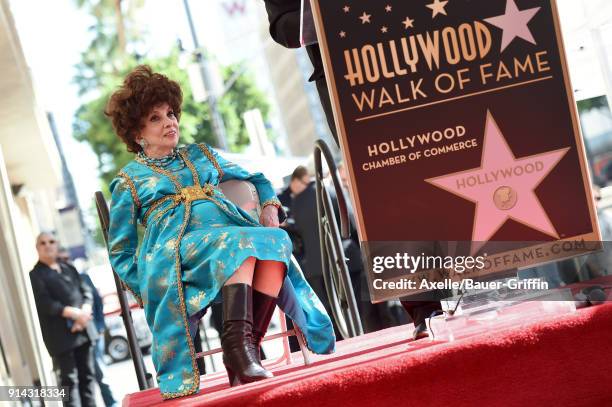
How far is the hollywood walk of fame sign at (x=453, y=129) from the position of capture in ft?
9.02

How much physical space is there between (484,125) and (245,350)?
1162 mm

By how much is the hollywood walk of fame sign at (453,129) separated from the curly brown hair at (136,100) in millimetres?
1404

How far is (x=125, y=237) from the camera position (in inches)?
150

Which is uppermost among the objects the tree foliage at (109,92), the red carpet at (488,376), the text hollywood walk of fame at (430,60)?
the tree foliage at (109,92)

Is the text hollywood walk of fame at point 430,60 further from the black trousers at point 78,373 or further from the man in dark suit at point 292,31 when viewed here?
the black trousers at point 78,373

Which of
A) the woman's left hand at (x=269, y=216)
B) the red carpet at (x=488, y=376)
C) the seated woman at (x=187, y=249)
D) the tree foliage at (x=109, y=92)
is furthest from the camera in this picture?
the tree foliage at (x=109, y=92)

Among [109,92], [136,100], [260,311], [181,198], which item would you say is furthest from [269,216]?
[109,92]

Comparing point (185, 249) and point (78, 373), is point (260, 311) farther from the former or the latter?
point (78, 373)

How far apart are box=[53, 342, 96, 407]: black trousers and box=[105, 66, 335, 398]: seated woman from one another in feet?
15.6

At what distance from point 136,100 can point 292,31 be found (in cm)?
86

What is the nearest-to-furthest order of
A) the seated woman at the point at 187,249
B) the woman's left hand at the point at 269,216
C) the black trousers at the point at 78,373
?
1. the seated woman at the point at 187,249
2. the woman's left hand at the point at 269,216
3. the black trousers at the point at 78,373

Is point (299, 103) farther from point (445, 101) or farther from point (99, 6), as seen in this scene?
point (445, 101)

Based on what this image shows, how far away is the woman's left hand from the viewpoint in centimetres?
394

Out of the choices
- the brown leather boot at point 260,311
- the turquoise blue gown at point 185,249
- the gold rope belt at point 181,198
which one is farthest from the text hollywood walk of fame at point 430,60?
the gold rope belt at point 181,198
